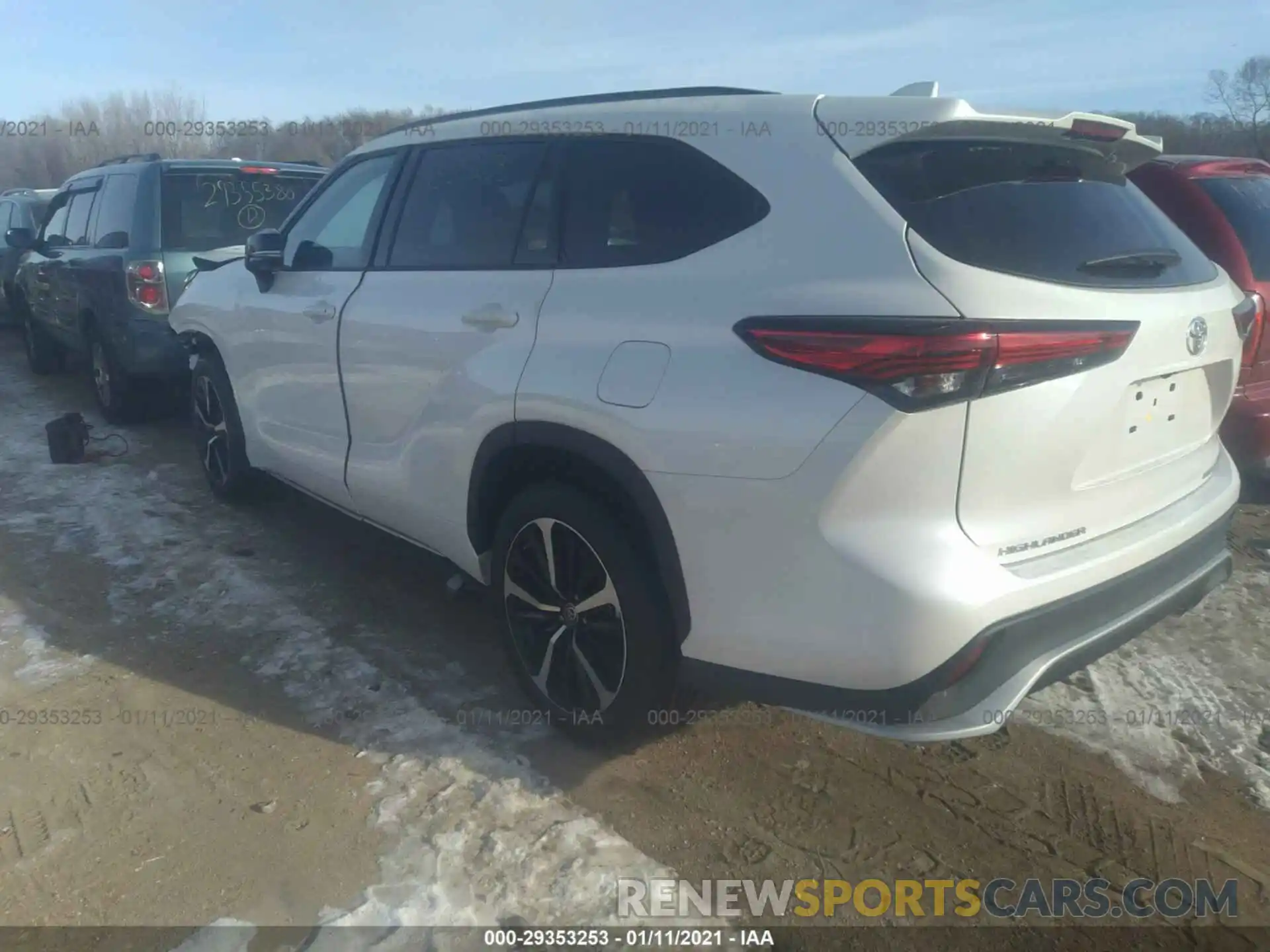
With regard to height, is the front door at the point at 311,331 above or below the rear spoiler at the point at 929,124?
below

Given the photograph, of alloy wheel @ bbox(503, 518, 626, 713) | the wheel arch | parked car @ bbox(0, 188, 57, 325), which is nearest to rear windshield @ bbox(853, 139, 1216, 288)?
the wheel arch

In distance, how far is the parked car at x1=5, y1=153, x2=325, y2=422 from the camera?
6.65 metres

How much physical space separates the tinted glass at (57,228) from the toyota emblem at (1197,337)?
27.4 ft

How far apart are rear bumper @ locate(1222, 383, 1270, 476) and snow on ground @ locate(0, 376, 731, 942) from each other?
3277mm

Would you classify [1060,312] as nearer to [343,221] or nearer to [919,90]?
[919,90]

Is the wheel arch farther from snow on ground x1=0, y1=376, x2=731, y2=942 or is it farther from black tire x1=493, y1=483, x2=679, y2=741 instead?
snow on ground x1=0, y1=376, x2=731, y2=942

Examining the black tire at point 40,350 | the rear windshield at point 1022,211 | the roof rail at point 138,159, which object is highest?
the rear windshield at point 1022,211

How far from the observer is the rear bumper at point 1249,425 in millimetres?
4312

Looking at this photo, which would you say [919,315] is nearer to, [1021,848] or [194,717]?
[1021,848]

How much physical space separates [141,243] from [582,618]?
5.17 metres

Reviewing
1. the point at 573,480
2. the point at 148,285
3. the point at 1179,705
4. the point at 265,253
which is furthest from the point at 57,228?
the point at 1179,705

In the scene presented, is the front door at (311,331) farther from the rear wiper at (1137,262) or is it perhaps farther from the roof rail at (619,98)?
the rear wiper at (1137,262)

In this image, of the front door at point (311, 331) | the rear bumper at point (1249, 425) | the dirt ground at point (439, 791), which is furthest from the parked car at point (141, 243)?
the rear bumper at point (1249, 425)

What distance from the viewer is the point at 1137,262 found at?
2.62m
